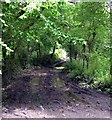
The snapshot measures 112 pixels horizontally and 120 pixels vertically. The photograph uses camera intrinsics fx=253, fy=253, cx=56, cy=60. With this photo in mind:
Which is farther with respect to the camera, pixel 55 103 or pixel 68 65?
pixel 68 65

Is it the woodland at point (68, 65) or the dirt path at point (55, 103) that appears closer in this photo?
the woodland at point (68, 65)

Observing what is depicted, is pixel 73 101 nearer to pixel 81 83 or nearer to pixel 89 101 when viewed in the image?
pixel 89 101

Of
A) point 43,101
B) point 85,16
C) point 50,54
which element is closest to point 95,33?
point 85,16

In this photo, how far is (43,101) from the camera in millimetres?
6195

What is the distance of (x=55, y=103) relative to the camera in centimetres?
612

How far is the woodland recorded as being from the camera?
4.98m

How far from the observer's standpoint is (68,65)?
12.8m

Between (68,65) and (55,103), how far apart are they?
6.72 meters

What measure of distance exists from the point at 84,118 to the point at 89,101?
1.51 m

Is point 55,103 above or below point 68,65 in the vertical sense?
below

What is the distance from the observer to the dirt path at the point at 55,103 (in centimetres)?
522

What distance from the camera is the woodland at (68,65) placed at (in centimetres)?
498

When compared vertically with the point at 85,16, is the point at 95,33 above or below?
below

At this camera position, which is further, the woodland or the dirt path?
the dirt path
